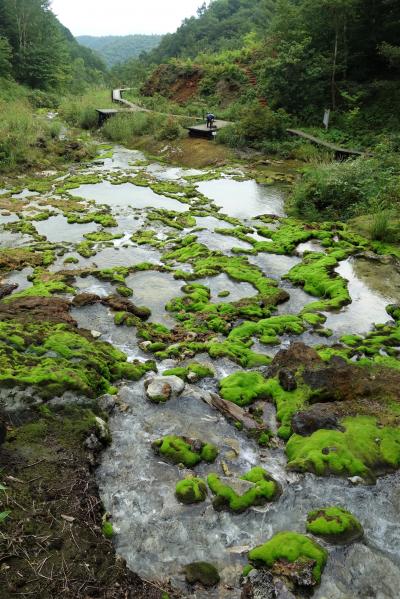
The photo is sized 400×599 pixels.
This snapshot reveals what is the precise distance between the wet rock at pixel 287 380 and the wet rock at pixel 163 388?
1502 millimetres

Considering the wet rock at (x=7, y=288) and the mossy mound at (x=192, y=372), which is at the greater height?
the wet rock at (x=7, y=288)

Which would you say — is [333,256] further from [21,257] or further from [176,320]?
[21,257]

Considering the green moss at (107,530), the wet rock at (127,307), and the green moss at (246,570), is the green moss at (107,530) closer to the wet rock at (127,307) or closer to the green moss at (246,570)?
the green moss at (246,570)

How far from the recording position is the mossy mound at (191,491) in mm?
5059

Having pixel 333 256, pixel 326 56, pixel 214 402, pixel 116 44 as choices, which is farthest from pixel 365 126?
pixel 116 44

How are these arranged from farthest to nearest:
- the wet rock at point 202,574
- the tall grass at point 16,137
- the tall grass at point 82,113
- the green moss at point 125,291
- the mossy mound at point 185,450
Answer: the tall grass at point 82,113 → the tall grass at point 16,137 → the green moss at point 125,291 → the mossy mound at point 185,450 → the wet rock at point 202,574

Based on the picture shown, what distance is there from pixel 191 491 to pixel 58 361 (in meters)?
2.86

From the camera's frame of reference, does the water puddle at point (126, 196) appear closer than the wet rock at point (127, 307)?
No

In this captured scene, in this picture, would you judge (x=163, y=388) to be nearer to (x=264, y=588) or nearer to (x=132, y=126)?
(x=264, y=588)

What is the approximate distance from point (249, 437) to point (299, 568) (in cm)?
196

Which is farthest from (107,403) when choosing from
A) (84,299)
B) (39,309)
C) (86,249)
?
(86,249)

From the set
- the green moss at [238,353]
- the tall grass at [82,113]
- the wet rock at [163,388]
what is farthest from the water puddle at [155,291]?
the tall grass at [82,113]

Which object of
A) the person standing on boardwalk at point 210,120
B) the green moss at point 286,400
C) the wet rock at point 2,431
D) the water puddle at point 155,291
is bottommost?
the water puddle at point 155,291

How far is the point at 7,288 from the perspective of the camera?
32.2ft
